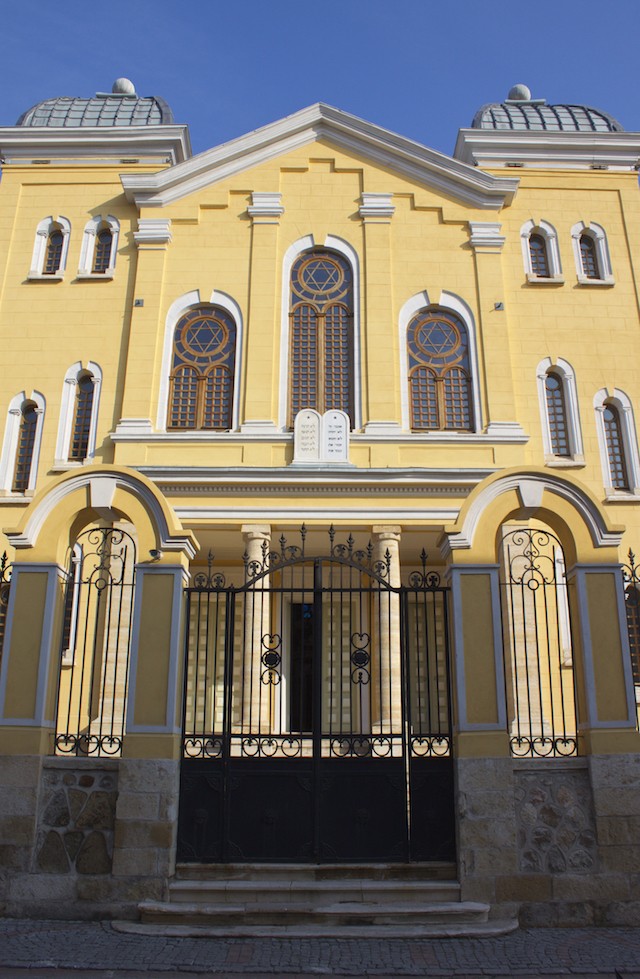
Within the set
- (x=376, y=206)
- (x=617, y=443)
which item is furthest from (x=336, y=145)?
(x=617, y=443)

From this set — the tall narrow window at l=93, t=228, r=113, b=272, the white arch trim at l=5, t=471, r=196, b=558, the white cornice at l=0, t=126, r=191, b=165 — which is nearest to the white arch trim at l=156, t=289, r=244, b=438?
the tall narrow window at l=93, t=228, r=113, b=272

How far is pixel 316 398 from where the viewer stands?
18.7 metres

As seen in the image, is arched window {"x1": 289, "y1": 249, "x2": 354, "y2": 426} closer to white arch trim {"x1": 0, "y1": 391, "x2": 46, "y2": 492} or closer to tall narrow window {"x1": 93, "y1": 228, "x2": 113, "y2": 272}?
tall narrow window {"x1": 93, "y1": 228, "x2": 113, "y2": 272}

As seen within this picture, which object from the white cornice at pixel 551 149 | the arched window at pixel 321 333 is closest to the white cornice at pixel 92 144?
the arched window at pixel 321 333

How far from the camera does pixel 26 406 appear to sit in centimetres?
1941

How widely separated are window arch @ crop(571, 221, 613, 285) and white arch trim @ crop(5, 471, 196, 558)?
46.0 feet

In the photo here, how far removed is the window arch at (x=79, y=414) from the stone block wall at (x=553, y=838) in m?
12.2

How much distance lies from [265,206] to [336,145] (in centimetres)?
249

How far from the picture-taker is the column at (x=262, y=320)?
18.4 m

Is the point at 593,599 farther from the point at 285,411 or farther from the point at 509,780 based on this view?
the point at 285,411

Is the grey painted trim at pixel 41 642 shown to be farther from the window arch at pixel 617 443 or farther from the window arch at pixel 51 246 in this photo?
the window arch at pixel 617 443

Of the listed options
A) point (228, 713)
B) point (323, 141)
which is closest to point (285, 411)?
point (323, 141)

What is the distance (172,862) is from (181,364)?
12228mm

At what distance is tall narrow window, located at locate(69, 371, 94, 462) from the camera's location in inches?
747
